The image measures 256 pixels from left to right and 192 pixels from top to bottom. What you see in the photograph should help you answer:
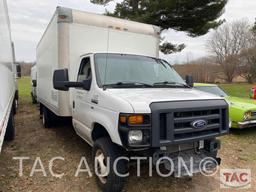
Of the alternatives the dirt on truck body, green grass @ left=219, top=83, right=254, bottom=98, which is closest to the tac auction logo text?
the dirt on truck body

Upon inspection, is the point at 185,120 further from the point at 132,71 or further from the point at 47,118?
the point at 47,118

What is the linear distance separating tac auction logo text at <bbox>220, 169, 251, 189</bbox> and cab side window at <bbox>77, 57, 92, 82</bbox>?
128 inches

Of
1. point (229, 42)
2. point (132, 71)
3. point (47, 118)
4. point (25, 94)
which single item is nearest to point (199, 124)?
point (132, 71)

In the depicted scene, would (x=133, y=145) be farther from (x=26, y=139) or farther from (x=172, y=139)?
(x=26, y=139)

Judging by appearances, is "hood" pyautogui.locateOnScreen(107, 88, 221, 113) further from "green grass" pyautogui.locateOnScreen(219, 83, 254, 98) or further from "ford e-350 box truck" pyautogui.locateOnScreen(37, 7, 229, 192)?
"green grass" pyautogui.locateOnScreen(219, 83, 254, 98)

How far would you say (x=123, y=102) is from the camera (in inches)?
139

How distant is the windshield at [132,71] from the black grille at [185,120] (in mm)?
1092

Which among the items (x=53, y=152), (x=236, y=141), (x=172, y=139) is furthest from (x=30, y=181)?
(x=236, y=141)

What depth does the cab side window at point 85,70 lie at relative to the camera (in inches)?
196

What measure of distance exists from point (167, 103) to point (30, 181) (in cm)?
297

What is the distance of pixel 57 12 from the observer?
5547 millimetres

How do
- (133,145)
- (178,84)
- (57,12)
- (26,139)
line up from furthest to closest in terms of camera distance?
(26,139), (57,12), (178,84), (133,145)

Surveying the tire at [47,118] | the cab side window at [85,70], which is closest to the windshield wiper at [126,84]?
the cab side window at [85,70]

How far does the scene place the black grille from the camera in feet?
11.1
